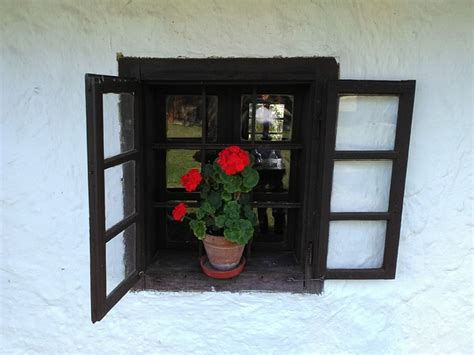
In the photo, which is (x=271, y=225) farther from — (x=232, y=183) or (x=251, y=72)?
(x=251, y=72)

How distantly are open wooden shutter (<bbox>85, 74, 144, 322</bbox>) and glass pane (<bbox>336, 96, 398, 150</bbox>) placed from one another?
2.82ft

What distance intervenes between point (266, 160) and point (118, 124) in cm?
73

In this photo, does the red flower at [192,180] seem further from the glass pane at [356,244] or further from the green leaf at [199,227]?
the glass pane at [356,244]

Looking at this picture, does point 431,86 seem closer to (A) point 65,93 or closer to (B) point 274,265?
(B) point 274,265

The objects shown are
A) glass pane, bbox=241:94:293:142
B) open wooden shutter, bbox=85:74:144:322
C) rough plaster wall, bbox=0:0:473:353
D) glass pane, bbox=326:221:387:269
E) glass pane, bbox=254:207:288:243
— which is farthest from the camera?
glass pane, bbox=254:207:288:243

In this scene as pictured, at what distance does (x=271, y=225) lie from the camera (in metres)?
2.14

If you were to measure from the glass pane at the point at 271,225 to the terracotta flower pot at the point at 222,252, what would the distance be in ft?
0.95

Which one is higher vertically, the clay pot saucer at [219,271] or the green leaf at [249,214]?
the green leaf at [249,214]

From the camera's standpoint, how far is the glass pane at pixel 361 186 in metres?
1.78

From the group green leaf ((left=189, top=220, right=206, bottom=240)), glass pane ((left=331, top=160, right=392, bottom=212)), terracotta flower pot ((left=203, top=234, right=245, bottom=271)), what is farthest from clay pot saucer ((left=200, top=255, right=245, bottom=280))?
glass pane ((left=331, top=160, right=392, bottom=212))

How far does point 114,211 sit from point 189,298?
0.55 m

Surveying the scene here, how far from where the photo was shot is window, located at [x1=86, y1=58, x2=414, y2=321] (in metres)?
1.67

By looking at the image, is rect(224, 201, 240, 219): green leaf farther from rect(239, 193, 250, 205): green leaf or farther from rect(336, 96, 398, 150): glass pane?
rect(336, 96, 398, 150): glass pane

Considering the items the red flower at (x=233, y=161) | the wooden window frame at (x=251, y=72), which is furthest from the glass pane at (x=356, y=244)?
the red flower at (x=233, y=161)
